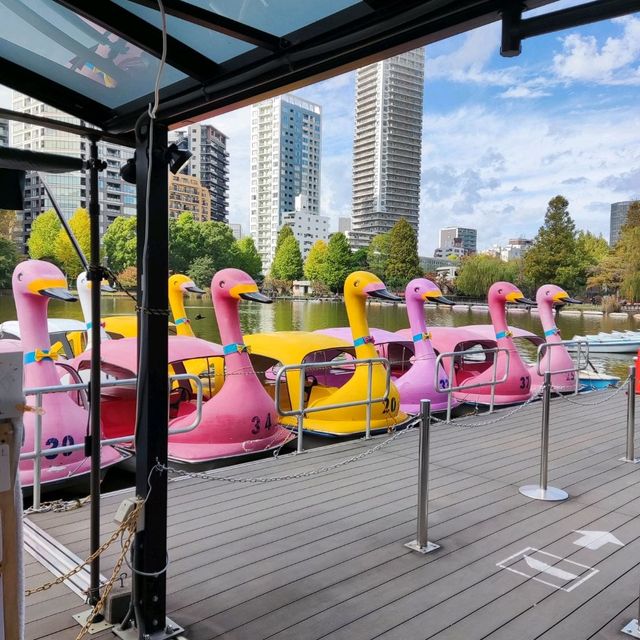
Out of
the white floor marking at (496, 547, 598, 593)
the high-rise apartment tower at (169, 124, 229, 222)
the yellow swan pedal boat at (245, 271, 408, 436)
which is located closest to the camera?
the white floor marking at (496, 547, 598, 593)

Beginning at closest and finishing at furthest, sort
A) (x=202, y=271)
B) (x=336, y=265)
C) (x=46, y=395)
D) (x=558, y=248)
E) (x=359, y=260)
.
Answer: (x=46, y=395)
(x=202, y=271)
(x=558, y=248)
(x=336, y=265)
(x=359, y=260)

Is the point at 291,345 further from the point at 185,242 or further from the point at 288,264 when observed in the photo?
the point at 288,264

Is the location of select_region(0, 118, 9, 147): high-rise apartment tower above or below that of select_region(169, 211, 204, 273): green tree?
below

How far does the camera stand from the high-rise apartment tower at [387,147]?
123 m

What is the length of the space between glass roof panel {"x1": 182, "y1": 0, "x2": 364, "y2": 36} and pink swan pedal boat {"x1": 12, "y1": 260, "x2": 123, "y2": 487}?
417 cm

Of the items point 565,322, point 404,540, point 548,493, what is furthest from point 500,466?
point 565,322

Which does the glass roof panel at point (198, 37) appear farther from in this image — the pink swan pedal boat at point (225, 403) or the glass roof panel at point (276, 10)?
the pink swan pedal boat at point (225, 403)

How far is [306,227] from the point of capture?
13438 centimetres

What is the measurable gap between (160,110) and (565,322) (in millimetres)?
44432

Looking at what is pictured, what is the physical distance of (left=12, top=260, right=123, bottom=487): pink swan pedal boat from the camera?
5570mm

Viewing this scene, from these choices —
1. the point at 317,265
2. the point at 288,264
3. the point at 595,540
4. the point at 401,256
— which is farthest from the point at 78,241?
the point at 288,264

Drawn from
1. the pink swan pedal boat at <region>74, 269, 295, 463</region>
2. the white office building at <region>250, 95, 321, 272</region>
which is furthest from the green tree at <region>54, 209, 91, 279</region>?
the white office building at <region>250, 95, 321, 272</region>

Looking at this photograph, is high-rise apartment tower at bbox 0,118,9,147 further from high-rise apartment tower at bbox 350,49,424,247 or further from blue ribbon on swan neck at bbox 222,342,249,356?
high-rise apartment tower at bbox 350,49,424,247

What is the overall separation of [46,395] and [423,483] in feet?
12.3
